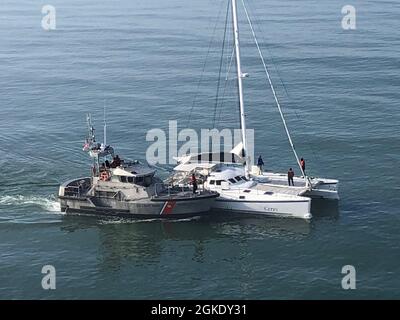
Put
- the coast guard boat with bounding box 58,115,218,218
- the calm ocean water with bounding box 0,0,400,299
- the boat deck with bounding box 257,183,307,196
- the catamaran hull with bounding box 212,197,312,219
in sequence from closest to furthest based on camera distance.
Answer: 1. the calm ocean water with bounding box 0,0,400,299
2. the catamaran hull with bounding box 212,197,312,219
3. the coast guard boat with bounding box 58,115,218,218
4. the boat deck with bounding box 257,183,307,196

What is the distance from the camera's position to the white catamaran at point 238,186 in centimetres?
6319

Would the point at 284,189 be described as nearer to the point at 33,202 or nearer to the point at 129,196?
the point at 129,196

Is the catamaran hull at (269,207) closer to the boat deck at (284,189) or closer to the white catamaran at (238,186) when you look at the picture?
the white catamaran at (238,186)

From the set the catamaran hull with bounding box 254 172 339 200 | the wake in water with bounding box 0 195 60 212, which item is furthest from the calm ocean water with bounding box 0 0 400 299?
the catamaran hull with bounding box 254 172 339 200

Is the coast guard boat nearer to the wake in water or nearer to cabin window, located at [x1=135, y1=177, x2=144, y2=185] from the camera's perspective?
cabin window, located at [x1=135, y1=177, x2=144, y2=185]

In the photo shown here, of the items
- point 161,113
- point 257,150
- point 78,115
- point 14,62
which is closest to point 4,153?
point 78,115

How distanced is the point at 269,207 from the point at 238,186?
162 inches

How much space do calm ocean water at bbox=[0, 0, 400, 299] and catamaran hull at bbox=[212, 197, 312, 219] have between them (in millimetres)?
943

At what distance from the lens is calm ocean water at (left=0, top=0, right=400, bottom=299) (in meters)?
53.2

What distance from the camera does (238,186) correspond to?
6594cm

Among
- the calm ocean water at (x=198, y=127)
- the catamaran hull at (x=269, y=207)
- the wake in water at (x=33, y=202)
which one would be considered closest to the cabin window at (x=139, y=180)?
the calm ocean water at (x=198, y=127)

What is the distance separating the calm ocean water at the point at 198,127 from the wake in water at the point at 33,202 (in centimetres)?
20

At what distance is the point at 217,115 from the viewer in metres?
95.4

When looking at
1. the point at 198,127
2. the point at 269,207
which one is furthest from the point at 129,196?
the point at 198,127
